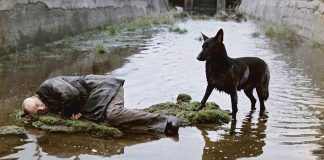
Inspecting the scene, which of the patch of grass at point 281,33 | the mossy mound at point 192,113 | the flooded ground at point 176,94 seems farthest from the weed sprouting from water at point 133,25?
the mossy mound at point 192,113

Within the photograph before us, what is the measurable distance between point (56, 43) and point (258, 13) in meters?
17.9

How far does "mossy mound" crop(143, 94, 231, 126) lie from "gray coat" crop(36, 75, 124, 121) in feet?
3.02

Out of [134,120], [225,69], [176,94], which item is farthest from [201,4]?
[134,120]

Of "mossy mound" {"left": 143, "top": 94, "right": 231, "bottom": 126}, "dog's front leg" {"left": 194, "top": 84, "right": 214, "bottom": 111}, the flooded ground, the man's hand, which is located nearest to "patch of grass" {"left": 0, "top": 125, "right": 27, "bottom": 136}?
the flooded ground

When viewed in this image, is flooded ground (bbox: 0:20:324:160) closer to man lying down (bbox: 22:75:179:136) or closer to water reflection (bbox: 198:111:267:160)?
water reflection (bbox: 198:111:267:160)

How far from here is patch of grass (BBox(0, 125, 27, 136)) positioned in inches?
220

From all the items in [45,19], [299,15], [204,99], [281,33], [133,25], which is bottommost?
[133,25]

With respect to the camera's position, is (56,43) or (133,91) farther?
(56,43)

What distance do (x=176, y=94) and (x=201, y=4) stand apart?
3708 cm

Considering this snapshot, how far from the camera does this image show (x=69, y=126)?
586 cm

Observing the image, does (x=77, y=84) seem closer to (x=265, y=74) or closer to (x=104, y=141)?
(x=104, y=141)

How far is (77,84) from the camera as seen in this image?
602cm

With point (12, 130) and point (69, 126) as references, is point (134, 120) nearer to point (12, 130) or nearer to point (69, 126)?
point (69, 126)

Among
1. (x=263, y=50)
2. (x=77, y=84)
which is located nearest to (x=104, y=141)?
(x=77, y=84)
